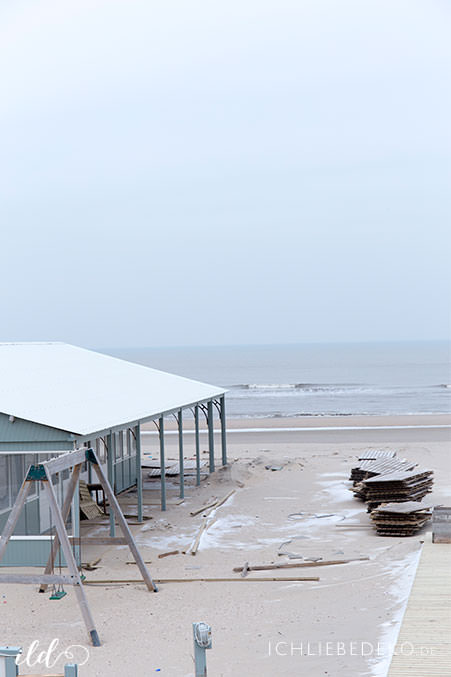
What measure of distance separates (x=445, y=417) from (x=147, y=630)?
127 ft

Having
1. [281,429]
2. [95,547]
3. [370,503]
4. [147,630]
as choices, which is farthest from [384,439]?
[147,630]

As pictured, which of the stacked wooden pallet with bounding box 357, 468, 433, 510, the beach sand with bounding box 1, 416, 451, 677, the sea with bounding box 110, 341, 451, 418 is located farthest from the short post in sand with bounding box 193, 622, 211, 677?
the sea with bounding box 110, 341, 451, 418

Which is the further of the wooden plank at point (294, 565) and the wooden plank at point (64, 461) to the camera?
the wooden plank at point (294, 565)

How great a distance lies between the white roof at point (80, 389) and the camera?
15.3 metres

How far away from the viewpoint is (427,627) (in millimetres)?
9812

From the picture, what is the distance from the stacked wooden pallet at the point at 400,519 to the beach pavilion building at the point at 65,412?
501 cm

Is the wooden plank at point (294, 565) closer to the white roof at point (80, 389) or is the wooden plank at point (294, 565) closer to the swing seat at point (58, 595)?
the swing seat at point (58, 595)

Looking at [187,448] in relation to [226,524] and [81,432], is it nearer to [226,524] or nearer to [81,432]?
[226,524]

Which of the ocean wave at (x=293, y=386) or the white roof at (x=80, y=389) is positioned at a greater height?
the white roof at (x=80, y=389)

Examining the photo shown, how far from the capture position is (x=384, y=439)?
35156 millimetres

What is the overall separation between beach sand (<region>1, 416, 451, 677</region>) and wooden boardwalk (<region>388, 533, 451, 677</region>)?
0.74ft

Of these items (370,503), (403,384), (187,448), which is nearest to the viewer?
(370,503)

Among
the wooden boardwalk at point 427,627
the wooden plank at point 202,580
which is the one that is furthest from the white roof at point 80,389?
the wooden boardwalk at point 427,627

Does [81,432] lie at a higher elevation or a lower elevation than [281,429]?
higher
